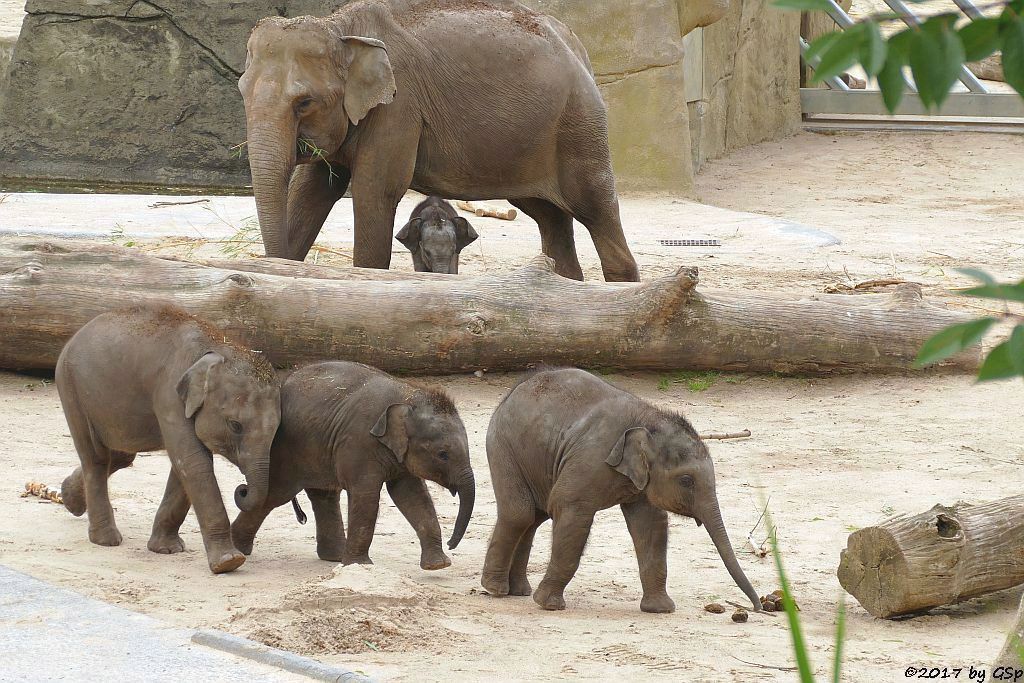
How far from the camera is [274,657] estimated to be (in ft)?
10.8

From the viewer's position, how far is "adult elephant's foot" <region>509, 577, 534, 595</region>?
449 cm

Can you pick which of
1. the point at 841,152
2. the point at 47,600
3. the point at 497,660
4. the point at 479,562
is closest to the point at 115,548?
the point at 47,600

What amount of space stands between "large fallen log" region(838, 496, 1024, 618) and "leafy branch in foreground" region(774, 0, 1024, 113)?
2.84 meters

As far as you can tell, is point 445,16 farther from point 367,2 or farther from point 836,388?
point 836,388

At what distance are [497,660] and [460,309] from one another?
3.51 metres

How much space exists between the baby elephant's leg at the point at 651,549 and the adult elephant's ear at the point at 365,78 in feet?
12.5

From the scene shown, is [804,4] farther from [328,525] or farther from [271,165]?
[271,165]

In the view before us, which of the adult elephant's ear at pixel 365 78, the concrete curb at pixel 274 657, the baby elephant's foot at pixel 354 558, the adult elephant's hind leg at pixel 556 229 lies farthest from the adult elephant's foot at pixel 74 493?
the adult elephant's hind leg at pixel 556 229

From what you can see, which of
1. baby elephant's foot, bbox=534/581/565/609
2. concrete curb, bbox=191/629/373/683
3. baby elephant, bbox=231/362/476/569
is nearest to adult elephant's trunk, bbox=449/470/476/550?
baby elephant, bbox=231/362/476/569

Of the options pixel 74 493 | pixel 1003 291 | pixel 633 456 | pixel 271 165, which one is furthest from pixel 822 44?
pixel 271 165

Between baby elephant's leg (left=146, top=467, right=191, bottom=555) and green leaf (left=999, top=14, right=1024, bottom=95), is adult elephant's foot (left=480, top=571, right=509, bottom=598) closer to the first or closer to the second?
baby elephant's leg (left=146, top=467, right=191, bottom=555)

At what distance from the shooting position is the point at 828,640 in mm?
3824

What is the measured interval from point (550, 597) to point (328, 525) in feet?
2.96

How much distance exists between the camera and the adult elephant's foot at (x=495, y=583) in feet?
14.4
